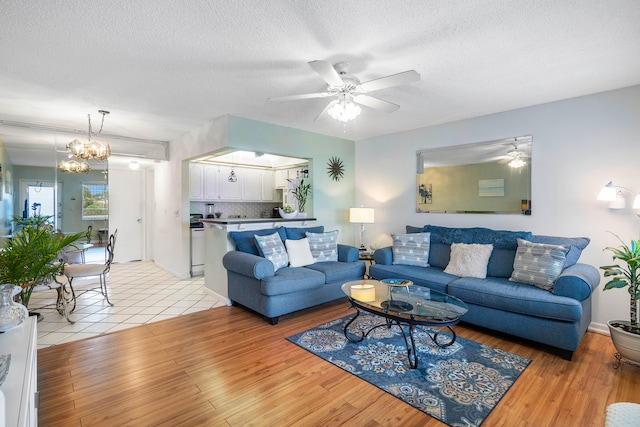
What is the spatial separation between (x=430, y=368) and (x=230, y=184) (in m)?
5.08

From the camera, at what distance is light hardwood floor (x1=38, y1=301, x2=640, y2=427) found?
75.4 inches

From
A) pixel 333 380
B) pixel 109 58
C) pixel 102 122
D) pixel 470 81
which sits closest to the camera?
pixel 333 380

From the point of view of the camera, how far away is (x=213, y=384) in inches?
89.5

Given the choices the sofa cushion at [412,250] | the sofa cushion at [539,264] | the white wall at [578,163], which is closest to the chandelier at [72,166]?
the sofa cushion at [412,250]

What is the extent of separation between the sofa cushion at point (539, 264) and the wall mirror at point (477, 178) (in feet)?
2.56

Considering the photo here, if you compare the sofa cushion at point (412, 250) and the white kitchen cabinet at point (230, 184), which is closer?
the sofa cushion at point (412, 250)

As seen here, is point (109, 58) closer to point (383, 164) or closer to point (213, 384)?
point (213, 384)

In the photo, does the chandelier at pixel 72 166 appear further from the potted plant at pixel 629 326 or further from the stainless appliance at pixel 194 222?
the potted plant at pixel 629 326

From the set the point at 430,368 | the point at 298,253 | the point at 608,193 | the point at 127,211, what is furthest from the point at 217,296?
the point at 608,193

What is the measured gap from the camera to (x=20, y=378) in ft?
4.35

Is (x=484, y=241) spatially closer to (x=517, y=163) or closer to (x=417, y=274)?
(x=417, y=274)

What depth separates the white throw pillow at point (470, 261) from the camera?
11.4 feet

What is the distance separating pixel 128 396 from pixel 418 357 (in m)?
2.21

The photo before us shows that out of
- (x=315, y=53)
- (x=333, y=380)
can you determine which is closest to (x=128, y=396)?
(x=333, y=380)
